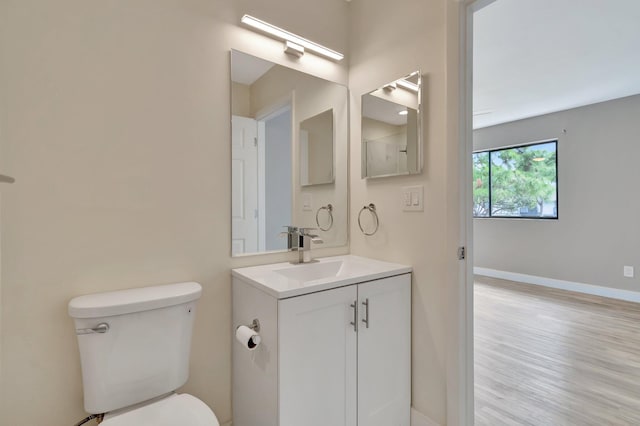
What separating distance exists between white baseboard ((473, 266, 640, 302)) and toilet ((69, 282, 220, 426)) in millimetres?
4939

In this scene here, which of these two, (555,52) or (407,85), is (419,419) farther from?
(555,52)

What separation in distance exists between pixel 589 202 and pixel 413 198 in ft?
12.7

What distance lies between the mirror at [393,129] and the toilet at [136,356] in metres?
1.25

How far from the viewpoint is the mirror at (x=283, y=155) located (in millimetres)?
1614

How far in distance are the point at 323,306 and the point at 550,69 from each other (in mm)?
3290

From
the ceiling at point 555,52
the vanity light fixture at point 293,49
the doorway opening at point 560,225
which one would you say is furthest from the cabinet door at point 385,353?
the ceiling at point 555,52

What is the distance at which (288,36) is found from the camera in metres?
1.74

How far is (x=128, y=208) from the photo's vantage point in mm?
1315

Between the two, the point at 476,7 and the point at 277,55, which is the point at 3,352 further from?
the point at 476,7

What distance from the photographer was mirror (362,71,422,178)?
63.8 inches

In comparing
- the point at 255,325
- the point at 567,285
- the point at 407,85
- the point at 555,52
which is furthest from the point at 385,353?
the point at 567,285

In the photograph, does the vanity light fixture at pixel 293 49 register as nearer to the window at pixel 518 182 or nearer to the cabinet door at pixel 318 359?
the cabinet door at pixel 318 359

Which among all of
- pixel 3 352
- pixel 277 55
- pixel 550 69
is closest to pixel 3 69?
pixel 3 352

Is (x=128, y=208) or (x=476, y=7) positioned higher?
(x=476, y=7)
